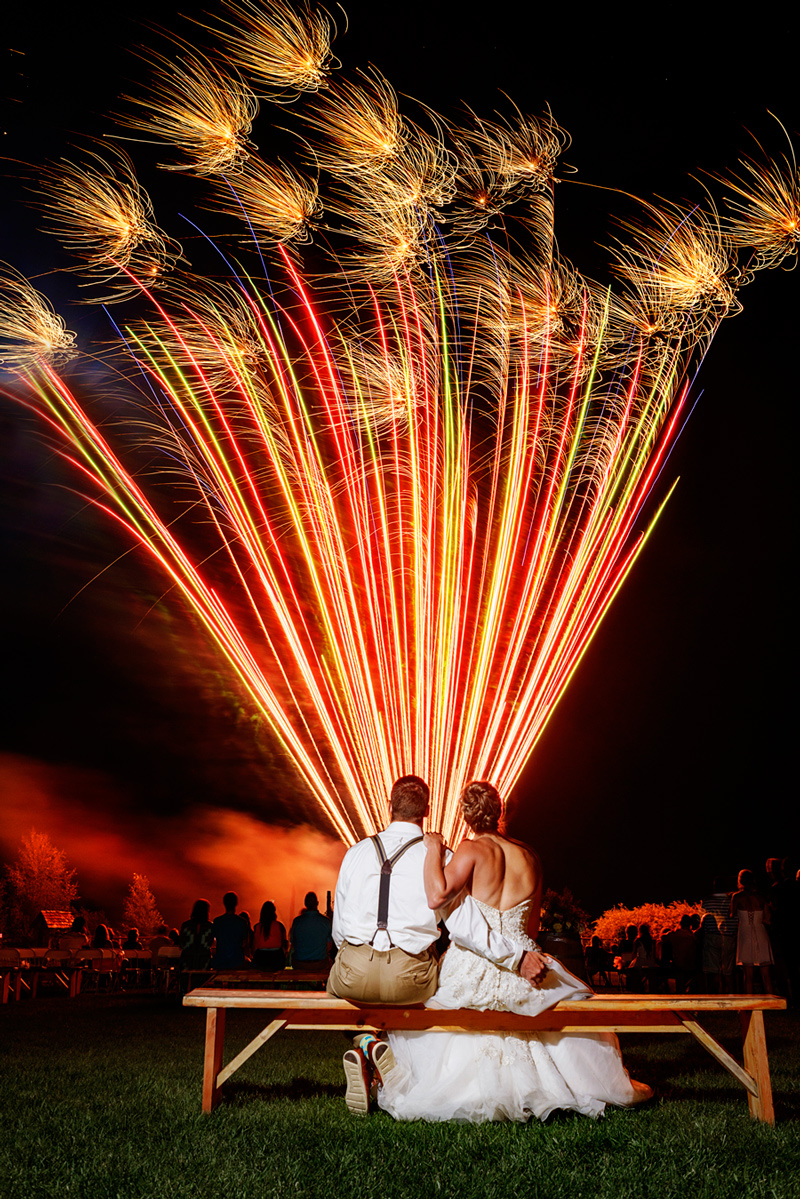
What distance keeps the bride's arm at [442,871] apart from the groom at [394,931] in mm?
111

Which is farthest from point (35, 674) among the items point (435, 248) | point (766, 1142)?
point (766, 1142)

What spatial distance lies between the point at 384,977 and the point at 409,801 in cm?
95

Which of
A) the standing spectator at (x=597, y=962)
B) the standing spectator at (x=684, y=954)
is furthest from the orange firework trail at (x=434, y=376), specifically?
the standing spectator at (x=597, y=962)

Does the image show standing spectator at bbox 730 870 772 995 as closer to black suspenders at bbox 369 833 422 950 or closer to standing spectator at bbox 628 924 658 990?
standing spectator at bbox 628 924 658 990

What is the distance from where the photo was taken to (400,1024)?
16.5 feet

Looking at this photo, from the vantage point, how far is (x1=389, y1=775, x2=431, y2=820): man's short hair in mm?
5367

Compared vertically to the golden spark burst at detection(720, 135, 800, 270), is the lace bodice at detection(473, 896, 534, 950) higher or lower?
lower

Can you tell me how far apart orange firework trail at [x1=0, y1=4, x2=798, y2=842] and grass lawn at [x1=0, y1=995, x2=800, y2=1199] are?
14.7 ft

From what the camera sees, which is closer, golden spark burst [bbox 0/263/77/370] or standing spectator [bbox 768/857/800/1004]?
golden spark burst [bbox 0/263/77/370]

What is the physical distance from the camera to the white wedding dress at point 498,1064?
4.77 metres

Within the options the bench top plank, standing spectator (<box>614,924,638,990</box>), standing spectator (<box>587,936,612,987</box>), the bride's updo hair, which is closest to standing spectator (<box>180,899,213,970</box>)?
standing spectator (<box>614,924,638,990</box>)

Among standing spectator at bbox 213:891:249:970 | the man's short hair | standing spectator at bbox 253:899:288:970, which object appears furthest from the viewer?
standing spectator at bbox 253:899:288:970

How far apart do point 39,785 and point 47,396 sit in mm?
13351

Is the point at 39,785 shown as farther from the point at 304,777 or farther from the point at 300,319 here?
the point at 300,319
